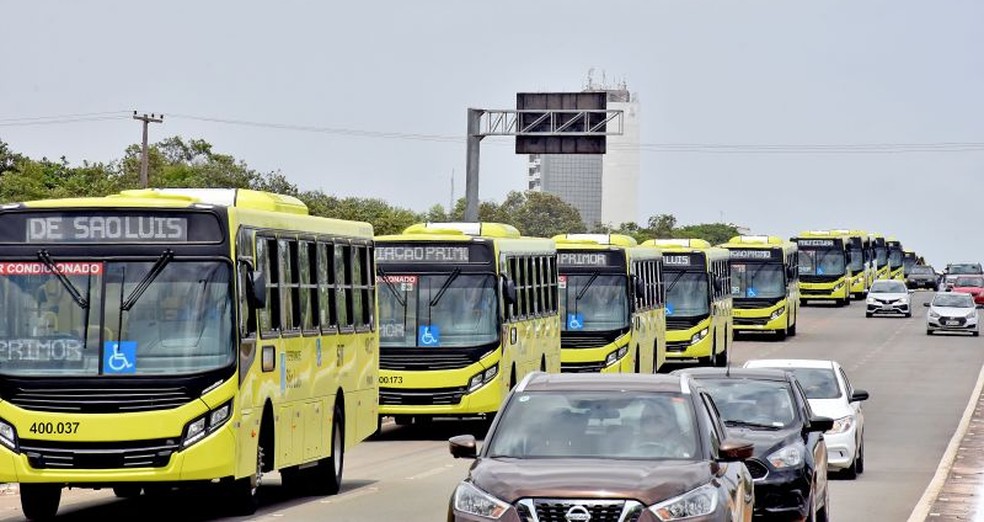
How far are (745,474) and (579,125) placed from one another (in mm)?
59599

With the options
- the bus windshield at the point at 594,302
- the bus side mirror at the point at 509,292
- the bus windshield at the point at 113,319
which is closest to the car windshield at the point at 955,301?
the bus windshield at the point at 594,302

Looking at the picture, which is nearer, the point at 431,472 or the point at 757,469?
the point at 757,469

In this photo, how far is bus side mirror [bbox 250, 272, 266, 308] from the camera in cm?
1847

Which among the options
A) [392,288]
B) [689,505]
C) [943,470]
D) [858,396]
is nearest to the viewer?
[689,505]

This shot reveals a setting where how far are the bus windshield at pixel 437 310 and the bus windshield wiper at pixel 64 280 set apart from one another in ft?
40.5

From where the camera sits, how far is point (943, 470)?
2655cm

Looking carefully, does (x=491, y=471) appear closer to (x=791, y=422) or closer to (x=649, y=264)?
(x=791, y=422)

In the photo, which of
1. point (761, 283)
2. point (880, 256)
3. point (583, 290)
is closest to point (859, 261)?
point (880, 256)

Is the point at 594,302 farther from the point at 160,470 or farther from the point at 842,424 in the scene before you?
the point at 160,470

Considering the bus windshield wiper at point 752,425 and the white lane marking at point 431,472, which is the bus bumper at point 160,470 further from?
the white lane marking at point 431,472

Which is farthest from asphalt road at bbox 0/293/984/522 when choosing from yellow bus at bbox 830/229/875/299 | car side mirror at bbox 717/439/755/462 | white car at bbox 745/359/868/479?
yellow bus at bbox 830/229/875/299

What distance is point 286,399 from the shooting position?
2039 centimetres

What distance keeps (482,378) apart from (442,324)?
981 mm

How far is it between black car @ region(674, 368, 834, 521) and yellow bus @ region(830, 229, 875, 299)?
73281 mm
